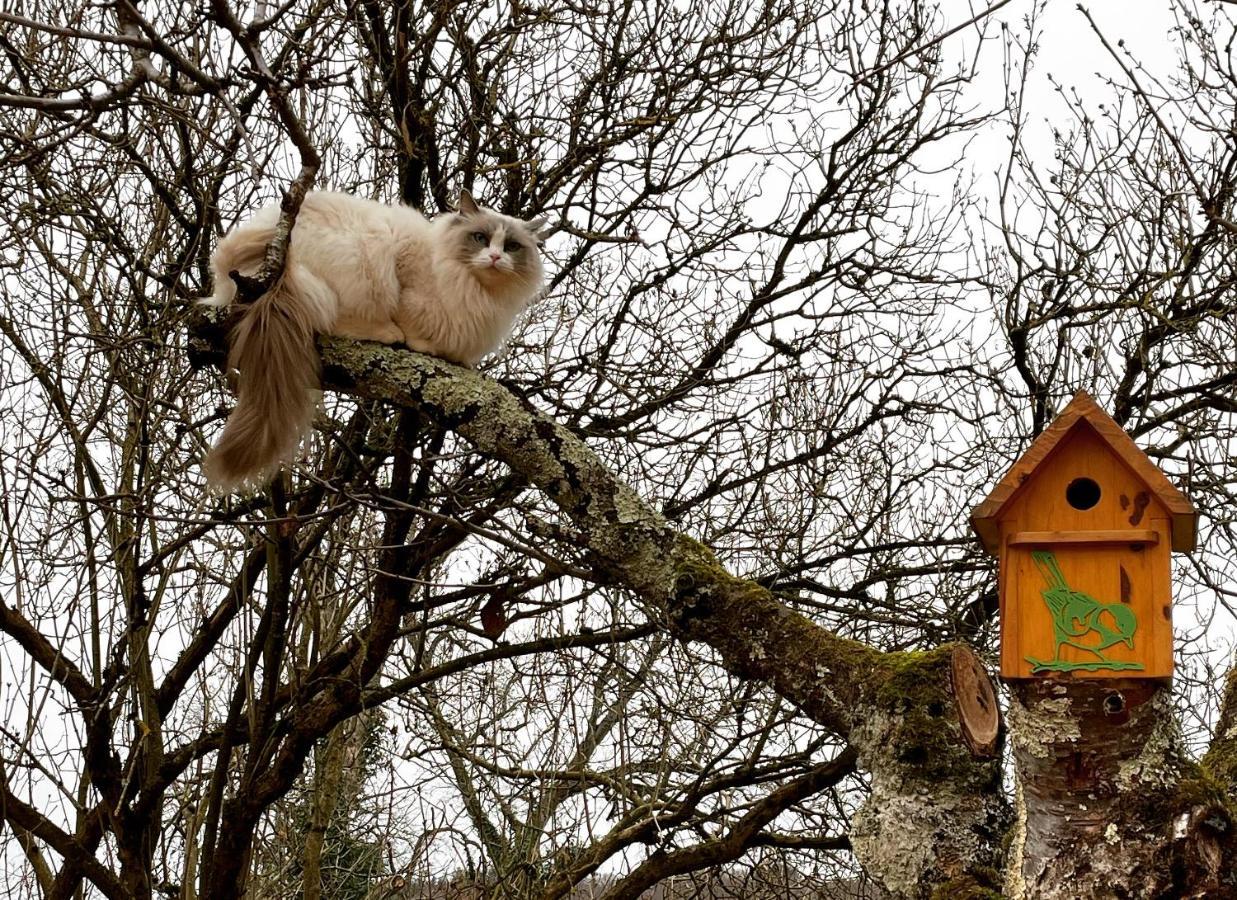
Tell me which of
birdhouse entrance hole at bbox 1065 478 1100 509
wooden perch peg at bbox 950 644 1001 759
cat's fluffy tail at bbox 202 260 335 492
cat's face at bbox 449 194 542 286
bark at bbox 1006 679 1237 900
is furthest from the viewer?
cat's face at bbox 449 194 542 286

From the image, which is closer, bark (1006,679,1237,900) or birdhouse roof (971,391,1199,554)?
bark (1006,679,1237,900)

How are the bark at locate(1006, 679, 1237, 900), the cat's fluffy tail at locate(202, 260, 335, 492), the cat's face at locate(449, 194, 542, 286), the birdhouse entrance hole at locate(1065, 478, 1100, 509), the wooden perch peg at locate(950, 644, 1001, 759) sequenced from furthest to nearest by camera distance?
the cat's face at locate(449, 194, 542, 286), the cat's fluffy tail at locate(202, 260, 335, 492), the birdhouse entrance hole at locate(1065, 478, 1100, 509), the wooden perch peg at locate(950, 644, 1001, 759), the bark at locate(1006, 679, 1237, 900)

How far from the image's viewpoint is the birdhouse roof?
2.81 metres

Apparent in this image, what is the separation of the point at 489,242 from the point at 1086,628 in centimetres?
276

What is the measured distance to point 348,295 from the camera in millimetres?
4520

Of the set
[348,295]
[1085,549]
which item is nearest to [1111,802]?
[1085,549]

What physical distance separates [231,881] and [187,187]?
9.19 feet

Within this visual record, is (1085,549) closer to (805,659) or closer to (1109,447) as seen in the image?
(1109,447)

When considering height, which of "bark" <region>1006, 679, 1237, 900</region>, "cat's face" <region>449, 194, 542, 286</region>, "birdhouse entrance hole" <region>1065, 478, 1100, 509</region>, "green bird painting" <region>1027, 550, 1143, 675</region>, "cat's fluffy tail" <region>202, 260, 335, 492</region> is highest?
"cat's face" <region>449, 194, 542, 286</region>

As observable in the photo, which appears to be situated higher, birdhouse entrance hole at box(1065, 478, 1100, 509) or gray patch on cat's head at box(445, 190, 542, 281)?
gray patch on cat's head at box(445, 190, 542, 281)

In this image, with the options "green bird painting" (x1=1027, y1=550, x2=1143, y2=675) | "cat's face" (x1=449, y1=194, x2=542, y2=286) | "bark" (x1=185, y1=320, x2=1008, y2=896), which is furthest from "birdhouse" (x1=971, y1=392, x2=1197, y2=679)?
"cat's face" (x1=449, y1=194, x2=542, y2=286)

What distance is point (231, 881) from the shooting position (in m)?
5.20

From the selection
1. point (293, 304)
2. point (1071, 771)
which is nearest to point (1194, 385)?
point (1071, 771)

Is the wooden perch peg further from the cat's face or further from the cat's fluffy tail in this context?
the cat's face
